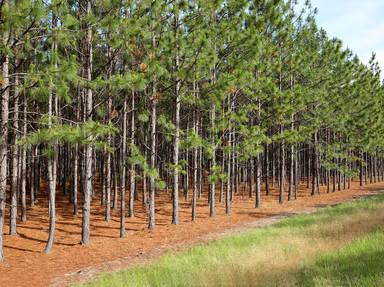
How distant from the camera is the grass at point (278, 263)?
671 centimetres

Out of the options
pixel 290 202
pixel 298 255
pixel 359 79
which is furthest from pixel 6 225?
pixel 359 79

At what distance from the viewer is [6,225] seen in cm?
1658

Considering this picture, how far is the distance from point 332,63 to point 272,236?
20322 mm

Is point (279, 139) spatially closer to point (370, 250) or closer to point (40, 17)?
point (370, 250)

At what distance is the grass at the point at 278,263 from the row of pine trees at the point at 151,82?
12.6 feet

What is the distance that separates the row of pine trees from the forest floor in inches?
27.0

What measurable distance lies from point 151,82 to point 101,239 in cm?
747

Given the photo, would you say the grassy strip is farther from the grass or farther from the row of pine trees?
the row of pine trees

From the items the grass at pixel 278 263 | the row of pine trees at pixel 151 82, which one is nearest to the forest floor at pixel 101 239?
the row of pine trees at pixel 151 82

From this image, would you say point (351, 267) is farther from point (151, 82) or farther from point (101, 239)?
point (151, 82)

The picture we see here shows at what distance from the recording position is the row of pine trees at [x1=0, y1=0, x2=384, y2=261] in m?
9.83

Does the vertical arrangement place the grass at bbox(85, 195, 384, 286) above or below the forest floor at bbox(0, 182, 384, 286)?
above

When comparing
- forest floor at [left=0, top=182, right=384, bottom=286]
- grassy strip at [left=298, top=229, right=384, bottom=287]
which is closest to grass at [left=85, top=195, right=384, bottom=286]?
grassy strip at [left=298, top=229, right=384, bottom=287]

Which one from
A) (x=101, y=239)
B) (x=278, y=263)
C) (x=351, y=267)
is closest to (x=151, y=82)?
(x=101, y=239)
